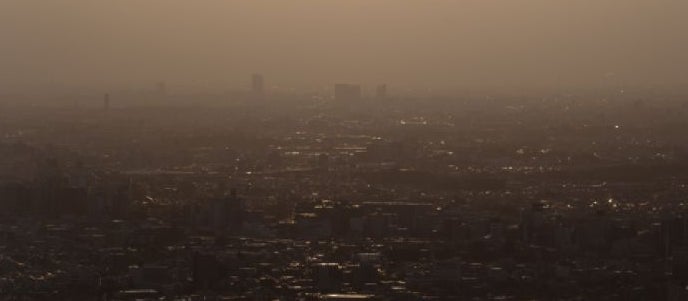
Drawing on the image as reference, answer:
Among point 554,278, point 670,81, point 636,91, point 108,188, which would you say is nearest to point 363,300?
point 554,278

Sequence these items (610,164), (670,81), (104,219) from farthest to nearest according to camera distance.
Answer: (670,81) < (610,164) < (104,219)

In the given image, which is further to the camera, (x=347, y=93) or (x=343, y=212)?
(x=347, y=93)

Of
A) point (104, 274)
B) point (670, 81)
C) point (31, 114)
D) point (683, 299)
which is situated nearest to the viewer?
point (683, 299)

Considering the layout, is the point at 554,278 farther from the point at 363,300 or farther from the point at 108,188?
the point at 108,188

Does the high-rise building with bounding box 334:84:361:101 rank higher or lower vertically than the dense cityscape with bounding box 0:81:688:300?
lower

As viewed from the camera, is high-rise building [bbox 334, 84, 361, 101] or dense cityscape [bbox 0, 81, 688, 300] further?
high-rise building [bbox 334, 84, 361, 101]

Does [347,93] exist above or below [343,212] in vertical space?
below

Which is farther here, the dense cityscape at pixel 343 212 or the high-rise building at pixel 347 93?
the high-rise building at pixel 347 93

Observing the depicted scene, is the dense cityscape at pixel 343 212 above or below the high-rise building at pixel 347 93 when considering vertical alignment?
above
